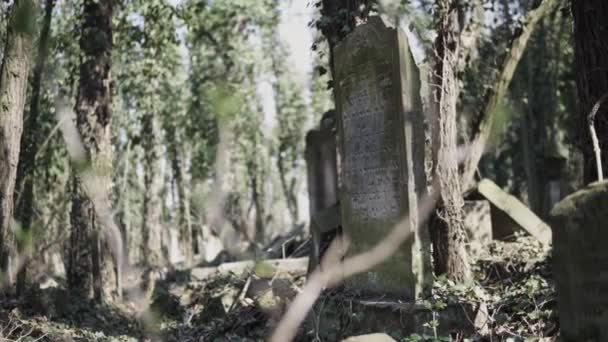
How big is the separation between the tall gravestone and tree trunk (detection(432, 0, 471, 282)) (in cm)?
73

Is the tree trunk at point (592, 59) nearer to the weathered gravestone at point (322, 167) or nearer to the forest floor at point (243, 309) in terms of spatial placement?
the forest floor at point (243, 309)

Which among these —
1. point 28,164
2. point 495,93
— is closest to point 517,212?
point 495,93

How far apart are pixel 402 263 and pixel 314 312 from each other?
3.67 ft

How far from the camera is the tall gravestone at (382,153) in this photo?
657cm

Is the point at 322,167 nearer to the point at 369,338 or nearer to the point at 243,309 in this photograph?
the point at 243,309

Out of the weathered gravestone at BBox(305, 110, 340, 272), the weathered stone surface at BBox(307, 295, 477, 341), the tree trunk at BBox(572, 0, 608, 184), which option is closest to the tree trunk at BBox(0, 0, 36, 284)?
the weathered stone surface at BBox(307, 295, 477, 341)

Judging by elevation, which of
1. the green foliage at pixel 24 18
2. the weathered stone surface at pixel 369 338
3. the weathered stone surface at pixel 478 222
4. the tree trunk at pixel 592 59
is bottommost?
the weathered stone surface at pixel 369 338

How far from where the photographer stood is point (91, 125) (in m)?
11.0

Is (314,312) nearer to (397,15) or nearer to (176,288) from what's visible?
(176,288)

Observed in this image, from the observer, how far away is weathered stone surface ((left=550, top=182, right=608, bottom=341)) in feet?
12.5

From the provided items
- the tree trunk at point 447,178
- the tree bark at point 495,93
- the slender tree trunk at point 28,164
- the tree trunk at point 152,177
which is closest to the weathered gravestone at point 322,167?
the tree bark at point 495,93

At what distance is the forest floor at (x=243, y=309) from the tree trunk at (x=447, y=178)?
363mm

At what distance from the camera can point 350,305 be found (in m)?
6.87

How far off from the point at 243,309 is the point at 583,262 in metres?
5.08
